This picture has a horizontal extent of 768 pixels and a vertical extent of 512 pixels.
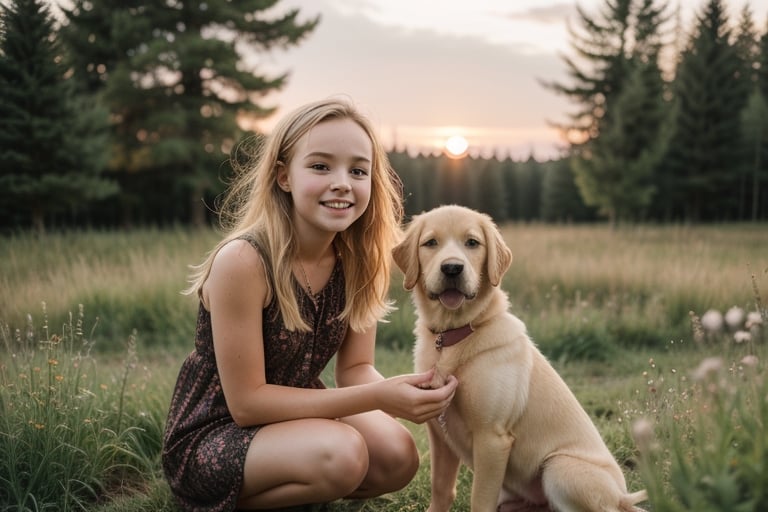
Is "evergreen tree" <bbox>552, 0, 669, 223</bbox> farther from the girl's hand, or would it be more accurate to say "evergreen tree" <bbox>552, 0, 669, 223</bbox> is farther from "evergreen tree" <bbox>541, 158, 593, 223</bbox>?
the girl's hand

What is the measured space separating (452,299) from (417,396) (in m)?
0.44

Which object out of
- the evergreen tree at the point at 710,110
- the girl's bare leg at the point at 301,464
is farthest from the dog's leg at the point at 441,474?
the evergreen tree at the point at 710,110

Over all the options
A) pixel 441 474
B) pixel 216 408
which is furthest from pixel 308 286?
pixel 441 474

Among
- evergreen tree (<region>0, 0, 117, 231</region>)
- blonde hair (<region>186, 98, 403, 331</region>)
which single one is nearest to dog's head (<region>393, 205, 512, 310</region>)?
blonde hair (<region>186, 98, 403, 331</region>)

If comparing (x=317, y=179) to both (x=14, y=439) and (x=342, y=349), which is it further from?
(x=14, y=439)

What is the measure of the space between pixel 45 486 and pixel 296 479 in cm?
127

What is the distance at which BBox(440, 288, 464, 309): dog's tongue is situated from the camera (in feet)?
8.62

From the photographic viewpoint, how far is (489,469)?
8.15ft

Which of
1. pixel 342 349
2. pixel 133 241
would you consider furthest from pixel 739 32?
pixel 342 349

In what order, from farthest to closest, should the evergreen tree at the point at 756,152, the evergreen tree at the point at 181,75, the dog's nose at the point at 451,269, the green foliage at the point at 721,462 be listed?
the evergreen tree at the point at 756,152 < the evergreen tree at the point at 181,75 < the dog's nose at the point at 451,269 < the green foliage at the point at 721,462

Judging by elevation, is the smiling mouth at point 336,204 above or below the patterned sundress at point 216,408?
above

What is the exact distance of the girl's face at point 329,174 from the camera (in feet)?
8.62

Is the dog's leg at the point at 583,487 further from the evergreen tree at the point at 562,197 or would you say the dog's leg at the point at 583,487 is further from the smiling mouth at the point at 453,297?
the evergreen tree at the point at 562,197

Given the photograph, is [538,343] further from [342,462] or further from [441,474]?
[342,462]
